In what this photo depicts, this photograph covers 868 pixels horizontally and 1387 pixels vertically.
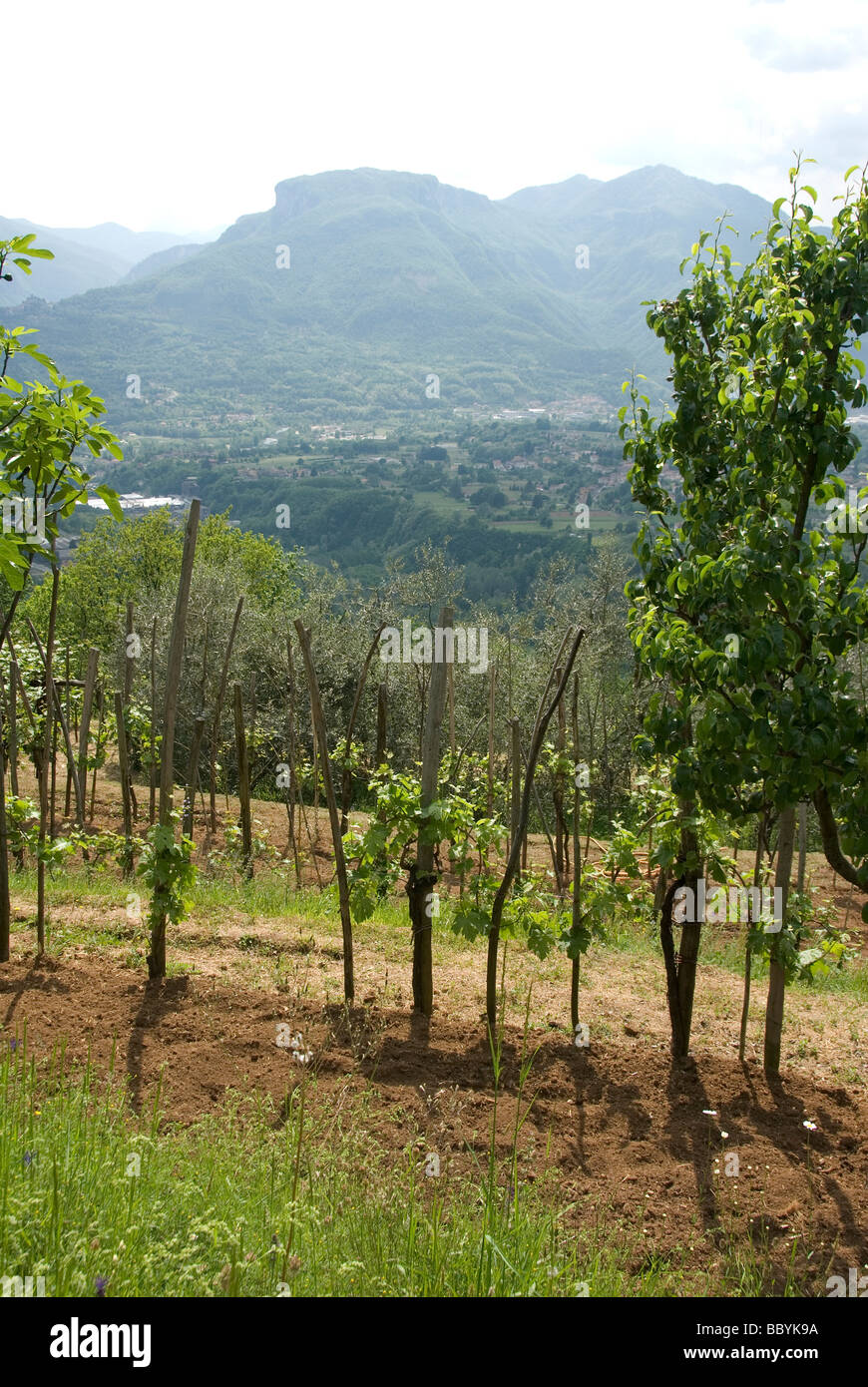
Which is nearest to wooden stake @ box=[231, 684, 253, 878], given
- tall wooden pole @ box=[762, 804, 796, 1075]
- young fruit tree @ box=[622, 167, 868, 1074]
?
tall wooden pole @ box=[762, 804, 796, 1075]

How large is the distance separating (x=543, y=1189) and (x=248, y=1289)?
59.1 inches

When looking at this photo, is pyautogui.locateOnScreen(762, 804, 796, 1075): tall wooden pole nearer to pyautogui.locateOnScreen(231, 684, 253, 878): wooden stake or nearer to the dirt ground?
the dirt ground

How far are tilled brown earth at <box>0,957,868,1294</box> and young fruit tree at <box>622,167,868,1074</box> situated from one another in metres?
0.89

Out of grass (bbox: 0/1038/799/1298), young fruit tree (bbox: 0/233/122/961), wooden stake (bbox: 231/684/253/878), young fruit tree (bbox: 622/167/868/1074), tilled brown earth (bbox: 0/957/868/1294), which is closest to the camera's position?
grass (bbox: 0/1038/799/1298)

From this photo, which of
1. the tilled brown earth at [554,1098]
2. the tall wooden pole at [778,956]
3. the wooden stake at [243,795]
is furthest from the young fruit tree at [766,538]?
the wooden stake at [243,795]

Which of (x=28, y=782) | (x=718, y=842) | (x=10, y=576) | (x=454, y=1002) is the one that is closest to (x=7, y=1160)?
(x=10, y=576)

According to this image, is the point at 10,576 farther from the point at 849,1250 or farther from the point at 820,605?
the point at 849,1250

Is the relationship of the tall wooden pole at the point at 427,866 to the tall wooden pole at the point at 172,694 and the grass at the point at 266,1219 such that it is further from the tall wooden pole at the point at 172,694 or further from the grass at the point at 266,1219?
the tall wooden pole at the point at 172,694

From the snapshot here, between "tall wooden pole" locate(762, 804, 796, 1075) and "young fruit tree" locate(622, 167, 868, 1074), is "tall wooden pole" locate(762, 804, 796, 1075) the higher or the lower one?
the lower one

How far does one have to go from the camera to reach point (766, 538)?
3170mm

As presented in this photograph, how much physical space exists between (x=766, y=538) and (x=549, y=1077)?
9.43 feet

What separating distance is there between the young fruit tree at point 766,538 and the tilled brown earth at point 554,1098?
0.89 metres

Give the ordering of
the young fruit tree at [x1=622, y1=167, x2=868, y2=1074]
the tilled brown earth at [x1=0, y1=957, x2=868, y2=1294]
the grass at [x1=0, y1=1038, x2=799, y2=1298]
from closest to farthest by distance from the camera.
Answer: the grass at [x1=0, y1=1038, x2=799, y2=1298], the young fruit tree at [x1=622, y1=167, x2=868, y2=1074], the tilled brown earth at [x1=0, y1=957, x2=868, y2=1294]

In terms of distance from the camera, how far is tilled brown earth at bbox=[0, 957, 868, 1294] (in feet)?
11.5
